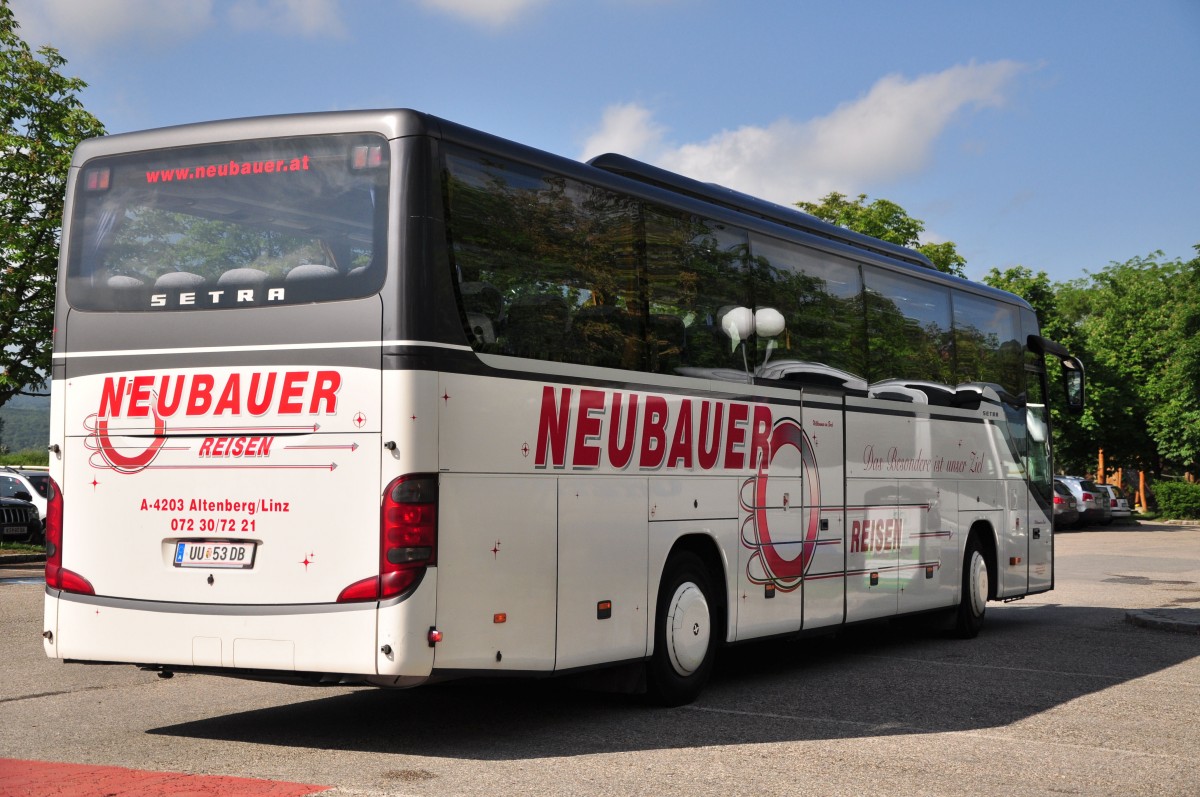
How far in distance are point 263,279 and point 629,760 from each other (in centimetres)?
344

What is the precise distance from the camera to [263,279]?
26.0 feet

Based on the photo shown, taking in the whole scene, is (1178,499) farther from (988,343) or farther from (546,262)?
(546,262)

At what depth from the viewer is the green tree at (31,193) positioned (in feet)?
89.8

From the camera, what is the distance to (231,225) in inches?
320

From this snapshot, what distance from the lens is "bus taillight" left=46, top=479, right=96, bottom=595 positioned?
8359 millimetres

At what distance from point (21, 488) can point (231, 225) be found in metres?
26.3

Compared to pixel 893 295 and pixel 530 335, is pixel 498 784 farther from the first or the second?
pixel 893 295

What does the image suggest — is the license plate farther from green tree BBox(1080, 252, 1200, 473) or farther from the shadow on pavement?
green tree BBox(1080, 252, 1200, 473)

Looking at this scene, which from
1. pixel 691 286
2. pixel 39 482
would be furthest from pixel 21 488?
pixel 691 286

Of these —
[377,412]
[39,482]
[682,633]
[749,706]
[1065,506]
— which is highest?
[377,412]

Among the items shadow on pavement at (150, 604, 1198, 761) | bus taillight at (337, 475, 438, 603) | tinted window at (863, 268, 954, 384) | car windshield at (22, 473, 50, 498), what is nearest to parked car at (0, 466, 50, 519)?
car windshield at (22, 473, 50, 498)

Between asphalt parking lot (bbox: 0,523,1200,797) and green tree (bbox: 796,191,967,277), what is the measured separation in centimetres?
3660

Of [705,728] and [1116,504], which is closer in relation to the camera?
[705,728]

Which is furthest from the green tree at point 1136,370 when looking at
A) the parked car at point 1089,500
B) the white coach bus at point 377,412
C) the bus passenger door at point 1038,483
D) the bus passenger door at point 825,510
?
the white coach bus at point 377,412
